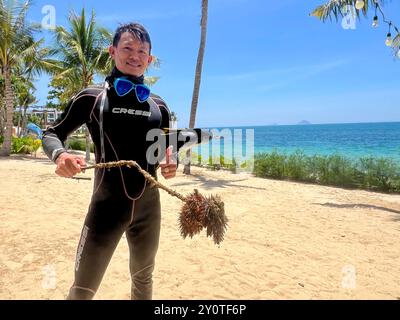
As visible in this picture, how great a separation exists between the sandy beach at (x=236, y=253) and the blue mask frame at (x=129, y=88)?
7.77 ft

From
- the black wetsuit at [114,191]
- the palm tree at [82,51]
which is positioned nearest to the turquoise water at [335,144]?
the black wetsuit at [114,191]

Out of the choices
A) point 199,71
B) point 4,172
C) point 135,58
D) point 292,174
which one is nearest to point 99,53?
point 199,71

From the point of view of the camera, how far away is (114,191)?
2.11 metres

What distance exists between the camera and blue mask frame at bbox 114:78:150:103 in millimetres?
2146

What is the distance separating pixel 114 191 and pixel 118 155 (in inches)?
9.7

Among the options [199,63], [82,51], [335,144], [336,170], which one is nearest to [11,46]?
[82,51]

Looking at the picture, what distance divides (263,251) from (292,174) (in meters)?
10.1

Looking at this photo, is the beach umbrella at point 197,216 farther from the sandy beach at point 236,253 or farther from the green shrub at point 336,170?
the green shrub at point 336,170

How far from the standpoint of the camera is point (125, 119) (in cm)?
217

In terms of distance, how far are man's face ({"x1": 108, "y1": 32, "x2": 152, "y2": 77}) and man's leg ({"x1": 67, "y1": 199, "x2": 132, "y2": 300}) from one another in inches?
35.7

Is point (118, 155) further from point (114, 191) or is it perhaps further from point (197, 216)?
point (197, 216)

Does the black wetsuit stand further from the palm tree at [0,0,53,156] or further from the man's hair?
the palm tree at [0,0,53,156]

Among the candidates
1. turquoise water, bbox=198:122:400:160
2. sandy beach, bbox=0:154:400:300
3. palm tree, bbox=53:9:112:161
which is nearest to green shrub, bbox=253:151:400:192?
turquoise water, bbox=198:122:400:160

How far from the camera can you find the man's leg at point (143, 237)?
2.20 m
